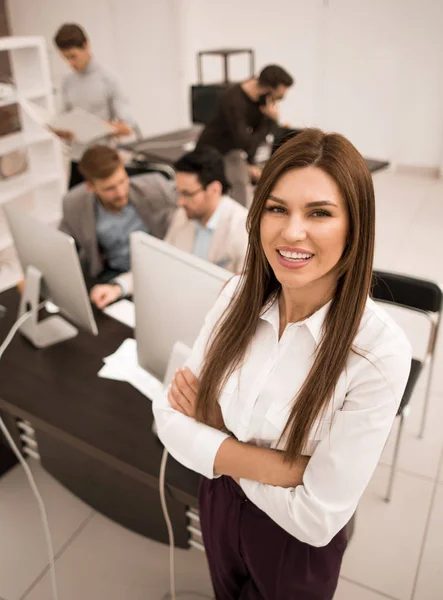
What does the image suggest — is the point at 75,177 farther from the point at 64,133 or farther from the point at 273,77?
the point at 273,77

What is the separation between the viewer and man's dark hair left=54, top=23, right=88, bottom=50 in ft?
12.5

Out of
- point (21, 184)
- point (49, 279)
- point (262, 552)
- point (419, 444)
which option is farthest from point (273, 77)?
point (262, 552)

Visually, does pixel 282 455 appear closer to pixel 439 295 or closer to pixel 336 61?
pixel 439 295

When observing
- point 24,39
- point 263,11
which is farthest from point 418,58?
point 24,39

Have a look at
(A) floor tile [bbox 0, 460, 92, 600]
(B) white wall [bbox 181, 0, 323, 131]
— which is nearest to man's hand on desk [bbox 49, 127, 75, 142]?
(A) floor tile [bbox 0, 460, 92, 600]

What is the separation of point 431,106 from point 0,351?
5.17m

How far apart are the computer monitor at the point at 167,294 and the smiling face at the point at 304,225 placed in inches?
15.6

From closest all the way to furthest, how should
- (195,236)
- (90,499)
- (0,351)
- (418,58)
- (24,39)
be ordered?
1. (0,351)
2. (90,499)
3. (195,236)
4. (24,39)
5. (418,58)

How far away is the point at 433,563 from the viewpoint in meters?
1.91

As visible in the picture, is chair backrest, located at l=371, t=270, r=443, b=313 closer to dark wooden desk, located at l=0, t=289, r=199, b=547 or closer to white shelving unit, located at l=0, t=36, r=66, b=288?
dark wooden desk, located at l=0, t=289, r=199, b=547

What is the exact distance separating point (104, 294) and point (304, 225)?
4.68 feet

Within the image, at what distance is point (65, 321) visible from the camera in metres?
2.12

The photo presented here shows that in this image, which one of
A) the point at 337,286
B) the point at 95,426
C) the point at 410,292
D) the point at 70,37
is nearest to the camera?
the point at 337,286

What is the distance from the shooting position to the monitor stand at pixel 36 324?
194 centimetres
